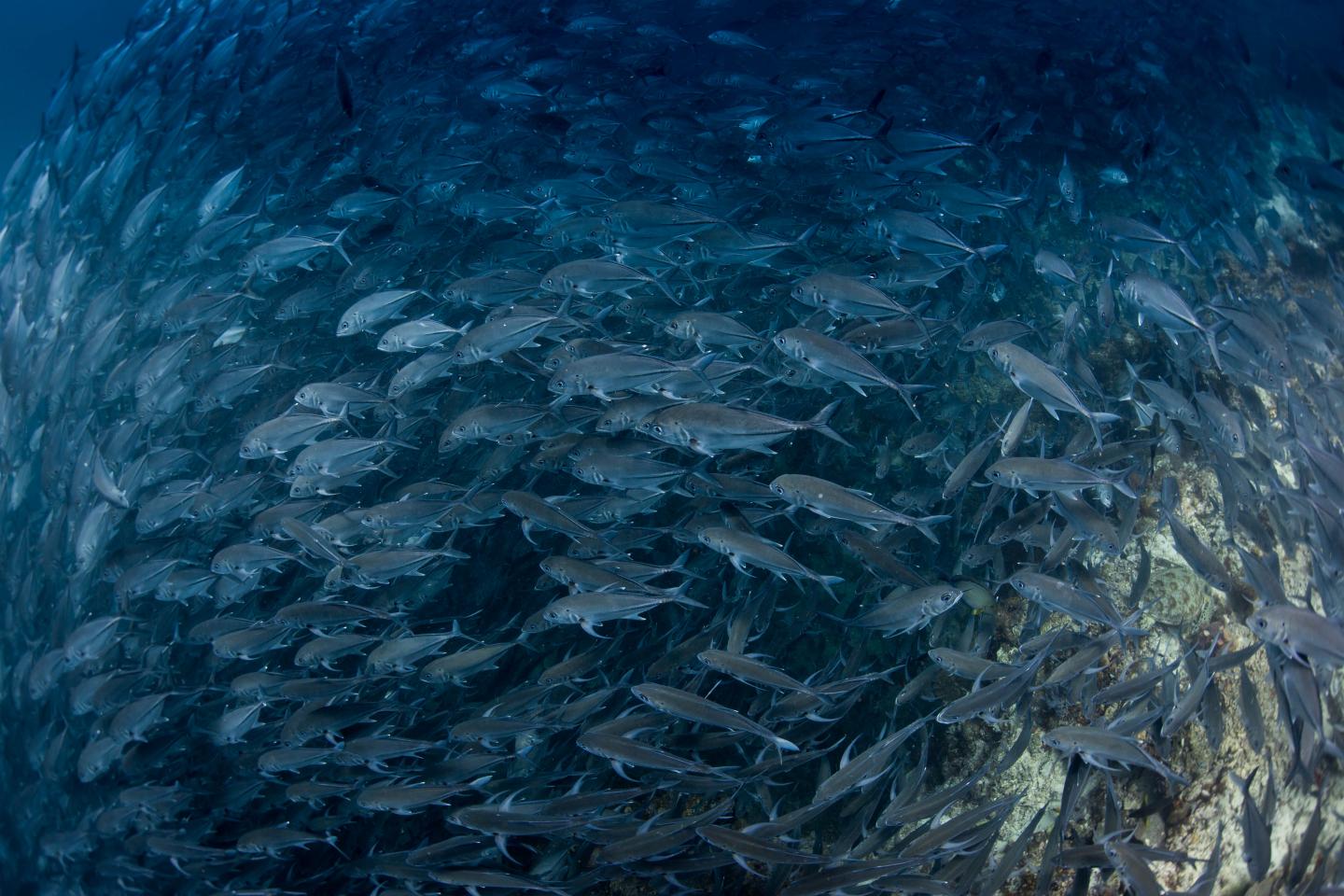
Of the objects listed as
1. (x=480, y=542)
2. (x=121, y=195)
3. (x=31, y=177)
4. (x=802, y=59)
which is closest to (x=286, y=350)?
(x=480, y=542)

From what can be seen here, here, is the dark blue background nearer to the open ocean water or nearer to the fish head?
the open ocean water

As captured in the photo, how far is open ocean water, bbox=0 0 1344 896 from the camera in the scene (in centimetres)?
342

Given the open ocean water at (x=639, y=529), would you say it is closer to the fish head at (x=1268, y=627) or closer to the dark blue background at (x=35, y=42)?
the fish head at (x=1268, y=627)

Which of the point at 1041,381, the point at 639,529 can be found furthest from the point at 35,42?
the point at 1041,381

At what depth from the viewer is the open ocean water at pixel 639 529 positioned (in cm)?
342

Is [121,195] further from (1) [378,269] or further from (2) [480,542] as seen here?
(2) [480,542]

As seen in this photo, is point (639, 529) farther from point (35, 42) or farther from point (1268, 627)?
point (35, 42)

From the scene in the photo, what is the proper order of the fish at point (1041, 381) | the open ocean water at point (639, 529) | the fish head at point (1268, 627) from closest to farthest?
the fish head at point (1268, 627)
the open ocean water at point (639, 529)
the fish at point (1041, 381)

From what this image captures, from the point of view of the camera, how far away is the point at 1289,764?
4215mm

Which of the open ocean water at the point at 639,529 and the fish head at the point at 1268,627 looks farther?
the open ocean water at the point at 639,529

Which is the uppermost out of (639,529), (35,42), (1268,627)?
(1268,627)

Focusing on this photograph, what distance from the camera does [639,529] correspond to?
13.1 ft

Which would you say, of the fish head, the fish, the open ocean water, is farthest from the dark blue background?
the fish head

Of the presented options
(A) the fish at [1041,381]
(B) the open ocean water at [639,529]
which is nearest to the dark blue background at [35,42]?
(B) the open ocean water at [639,529]
